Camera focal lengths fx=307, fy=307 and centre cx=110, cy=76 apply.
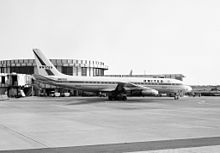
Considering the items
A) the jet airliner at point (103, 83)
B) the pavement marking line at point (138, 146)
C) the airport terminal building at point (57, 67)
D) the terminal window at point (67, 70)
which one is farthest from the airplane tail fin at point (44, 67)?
the terminal window at point (67, 70)

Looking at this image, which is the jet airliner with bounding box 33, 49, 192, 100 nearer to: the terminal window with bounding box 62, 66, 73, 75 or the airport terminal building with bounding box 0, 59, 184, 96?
the airport terminal building with bounding box 0, 59, 184, 96

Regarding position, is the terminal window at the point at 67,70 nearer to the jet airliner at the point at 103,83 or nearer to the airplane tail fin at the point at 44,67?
the jet airliner at the point at 103,83

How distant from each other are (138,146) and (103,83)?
40369 mm

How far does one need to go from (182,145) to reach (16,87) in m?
64.7

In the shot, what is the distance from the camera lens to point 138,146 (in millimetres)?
9914

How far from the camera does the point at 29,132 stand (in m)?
12.9

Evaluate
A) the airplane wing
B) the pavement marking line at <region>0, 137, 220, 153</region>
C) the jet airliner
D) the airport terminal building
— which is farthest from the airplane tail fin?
the pavement marking line at <region>0, 137, 220, 153</region>

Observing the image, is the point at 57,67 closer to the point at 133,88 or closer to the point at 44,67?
the point at 44,67

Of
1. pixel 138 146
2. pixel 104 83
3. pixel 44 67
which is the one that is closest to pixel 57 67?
pixel 44 67

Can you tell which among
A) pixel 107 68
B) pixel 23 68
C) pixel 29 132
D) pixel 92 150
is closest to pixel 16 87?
pixel 23 68

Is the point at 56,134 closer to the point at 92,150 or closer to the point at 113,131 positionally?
the point at 113,131

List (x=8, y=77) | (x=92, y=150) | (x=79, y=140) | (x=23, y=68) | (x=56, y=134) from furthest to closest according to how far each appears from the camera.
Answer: (x=23, y=68) → (x=8, y=77) → (x=56, y=134) → (x=79, y=140) → (x=92, y=150)

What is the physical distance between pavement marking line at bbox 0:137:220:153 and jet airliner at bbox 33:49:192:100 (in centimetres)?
3614

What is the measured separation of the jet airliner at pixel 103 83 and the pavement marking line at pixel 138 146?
36.1 metres
